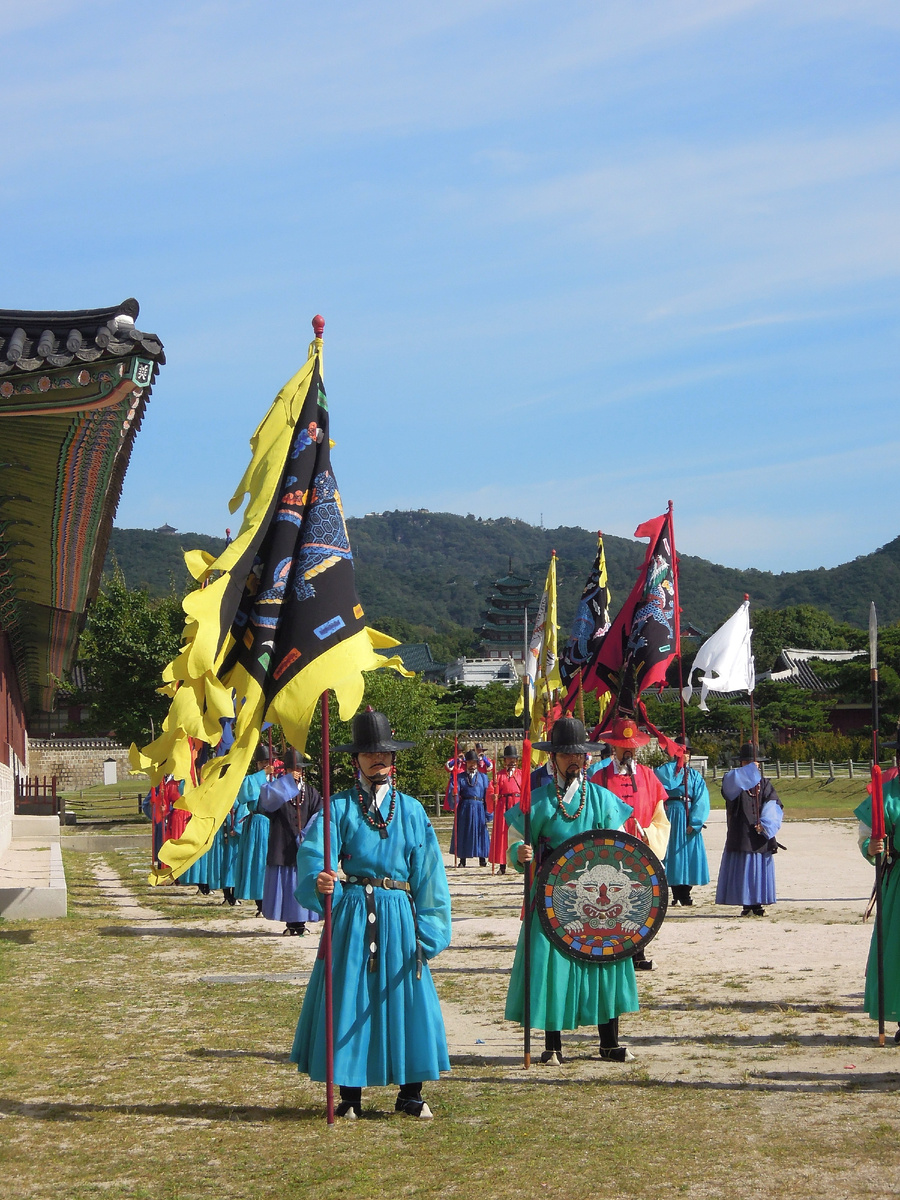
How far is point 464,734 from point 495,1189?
51835mm

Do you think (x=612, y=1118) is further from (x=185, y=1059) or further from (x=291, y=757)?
(x=291, y=757)

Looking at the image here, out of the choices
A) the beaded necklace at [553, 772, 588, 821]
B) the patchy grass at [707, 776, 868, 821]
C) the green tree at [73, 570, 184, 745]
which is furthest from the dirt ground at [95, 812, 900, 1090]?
the green tree at [73, 570, 184, 745]

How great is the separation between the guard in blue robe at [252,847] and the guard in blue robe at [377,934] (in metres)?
9.17

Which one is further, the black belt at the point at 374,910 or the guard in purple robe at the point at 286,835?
the guard in purple robe at the point at 286,835

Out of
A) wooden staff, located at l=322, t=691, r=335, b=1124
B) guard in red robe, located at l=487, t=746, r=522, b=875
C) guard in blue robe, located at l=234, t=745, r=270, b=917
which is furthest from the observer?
guard in red robe, located at l=487, t=746, r=522, b=875

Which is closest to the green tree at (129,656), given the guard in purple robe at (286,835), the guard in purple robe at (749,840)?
the guard in purple robe at (286,835)

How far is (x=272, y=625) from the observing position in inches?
244

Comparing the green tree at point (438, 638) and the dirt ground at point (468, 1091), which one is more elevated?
the green tree at point (438, 638)

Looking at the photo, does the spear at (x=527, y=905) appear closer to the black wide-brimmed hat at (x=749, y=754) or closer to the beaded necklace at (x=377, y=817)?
the beaded necklace at (x=377, y=817)

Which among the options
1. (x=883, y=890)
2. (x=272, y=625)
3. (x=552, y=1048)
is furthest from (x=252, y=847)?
(x=272, y=625)

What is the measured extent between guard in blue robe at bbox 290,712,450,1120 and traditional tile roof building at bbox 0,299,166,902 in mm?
3248

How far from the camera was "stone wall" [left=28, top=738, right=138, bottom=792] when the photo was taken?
58906 mm

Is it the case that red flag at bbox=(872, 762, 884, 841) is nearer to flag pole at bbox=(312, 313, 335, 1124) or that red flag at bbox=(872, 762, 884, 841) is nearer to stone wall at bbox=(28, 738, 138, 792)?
flag pole at bbox=(312, 313, 335, 1124)

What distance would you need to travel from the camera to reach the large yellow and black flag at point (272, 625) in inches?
234
